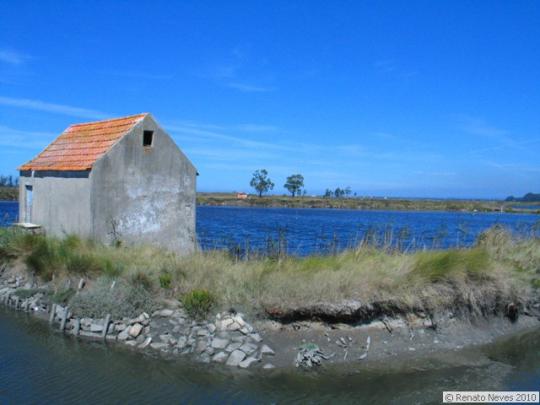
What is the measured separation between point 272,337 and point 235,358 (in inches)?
46.0

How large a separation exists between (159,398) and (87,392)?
126cm

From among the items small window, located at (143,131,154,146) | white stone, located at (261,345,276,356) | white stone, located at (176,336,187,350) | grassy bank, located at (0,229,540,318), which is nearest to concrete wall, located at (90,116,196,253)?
small window, located at (143,131,154,146)

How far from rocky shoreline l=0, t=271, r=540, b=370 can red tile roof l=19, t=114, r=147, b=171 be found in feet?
17.9

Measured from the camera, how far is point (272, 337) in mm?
11430

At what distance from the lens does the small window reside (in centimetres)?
1725

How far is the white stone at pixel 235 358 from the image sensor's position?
10.5 m

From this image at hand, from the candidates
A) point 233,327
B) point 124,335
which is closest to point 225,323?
point 233,327

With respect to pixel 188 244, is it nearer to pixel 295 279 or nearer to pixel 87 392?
pixel 295 279

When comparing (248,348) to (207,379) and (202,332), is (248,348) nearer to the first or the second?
(202,332)

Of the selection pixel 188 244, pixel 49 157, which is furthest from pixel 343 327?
pixel 49 157

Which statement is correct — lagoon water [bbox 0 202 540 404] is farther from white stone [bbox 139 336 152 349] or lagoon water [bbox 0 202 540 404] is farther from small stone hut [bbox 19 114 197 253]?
small stone hut [bbox 19 114 197 253]

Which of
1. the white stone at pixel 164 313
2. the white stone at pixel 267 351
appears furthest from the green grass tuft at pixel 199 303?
the white stone at pixel 267 351

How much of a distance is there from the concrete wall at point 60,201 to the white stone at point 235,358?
7.34 metres

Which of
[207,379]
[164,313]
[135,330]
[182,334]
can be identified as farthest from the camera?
[164,313]
